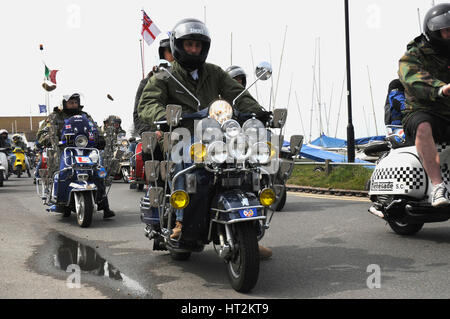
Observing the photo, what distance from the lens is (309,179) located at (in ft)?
46.1

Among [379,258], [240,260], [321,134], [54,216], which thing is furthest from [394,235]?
[321,134]

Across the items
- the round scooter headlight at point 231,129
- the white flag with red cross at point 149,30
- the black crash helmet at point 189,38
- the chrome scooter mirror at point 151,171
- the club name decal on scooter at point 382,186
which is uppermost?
the white flag with red cross at point 149,30

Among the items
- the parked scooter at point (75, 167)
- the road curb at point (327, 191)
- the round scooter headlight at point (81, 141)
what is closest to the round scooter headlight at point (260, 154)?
the parked scooter at point (75, 167)

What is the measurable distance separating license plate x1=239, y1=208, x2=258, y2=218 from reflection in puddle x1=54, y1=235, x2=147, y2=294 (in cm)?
96

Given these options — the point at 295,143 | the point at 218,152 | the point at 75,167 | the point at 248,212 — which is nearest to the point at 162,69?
the point at 218,152

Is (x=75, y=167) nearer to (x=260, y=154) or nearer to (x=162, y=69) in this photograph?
(x=162, y=69)

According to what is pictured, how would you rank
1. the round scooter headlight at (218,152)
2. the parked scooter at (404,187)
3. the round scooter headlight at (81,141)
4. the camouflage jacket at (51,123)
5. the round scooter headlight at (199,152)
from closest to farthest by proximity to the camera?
the round scooter headlight at (218,152)
the round scooter headlight at (199,152)
the parked scooter at (404,187)
the round scooter headlight at (81,141)
the camouflage jacket at (51,123)

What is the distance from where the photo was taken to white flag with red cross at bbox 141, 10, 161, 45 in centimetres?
1542

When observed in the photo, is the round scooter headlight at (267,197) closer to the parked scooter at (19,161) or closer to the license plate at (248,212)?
the license plate at (248,212)

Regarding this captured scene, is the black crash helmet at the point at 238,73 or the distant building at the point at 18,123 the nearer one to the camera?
the black crash helmet at the point at 238,73

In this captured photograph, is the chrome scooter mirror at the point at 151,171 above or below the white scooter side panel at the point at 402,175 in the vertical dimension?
above

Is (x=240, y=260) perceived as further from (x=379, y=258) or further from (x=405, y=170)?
(x=405, y=170)

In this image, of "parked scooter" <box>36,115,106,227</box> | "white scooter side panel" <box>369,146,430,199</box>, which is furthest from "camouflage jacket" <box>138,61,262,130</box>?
"parked scooter" <box>36,115,106,227</box>

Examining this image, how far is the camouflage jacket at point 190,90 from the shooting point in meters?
5.25
